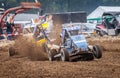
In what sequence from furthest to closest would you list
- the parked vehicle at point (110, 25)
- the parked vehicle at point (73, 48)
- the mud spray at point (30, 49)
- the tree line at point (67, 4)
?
the tree line at point (67, 4)
the parked vehicle at point (110, 25)
the mud spray at point (30, 49)
the parked vehicle at point (73, 48)

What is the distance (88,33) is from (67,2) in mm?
48376

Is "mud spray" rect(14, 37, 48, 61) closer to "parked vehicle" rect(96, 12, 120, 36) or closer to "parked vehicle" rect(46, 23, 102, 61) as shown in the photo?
"parked vehicle" rect(46, 23, 102, 61)

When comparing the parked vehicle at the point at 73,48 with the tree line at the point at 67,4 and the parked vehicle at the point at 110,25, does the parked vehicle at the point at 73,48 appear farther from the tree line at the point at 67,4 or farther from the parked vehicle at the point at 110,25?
the tree line at the point at 67,4

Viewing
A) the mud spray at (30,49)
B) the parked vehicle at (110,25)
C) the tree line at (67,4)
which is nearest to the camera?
the mud spray at (30,49)

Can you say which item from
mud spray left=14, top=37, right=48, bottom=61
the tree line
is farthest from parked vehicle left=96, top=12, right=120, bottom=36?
the tree line

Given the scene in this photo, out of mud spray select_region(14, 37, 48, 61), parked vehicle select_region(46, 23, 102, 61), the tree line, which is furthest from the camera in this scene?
the tree line

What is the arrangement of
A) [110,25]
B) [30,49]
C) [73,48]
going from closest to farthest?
1. [73,48]
2. [30,49]
3. [110,25]

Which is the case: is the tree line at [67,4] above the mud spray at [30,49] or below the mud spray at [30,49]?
below

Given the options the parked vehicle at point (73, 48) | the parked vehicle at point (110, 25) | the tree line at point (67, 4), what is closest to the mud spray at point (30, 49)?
the parked vehicle at point (73, 48)

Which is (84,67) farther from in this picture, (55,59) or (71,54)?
(55,59)

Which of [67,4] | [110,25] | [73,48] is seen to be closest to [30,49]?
[73,48]

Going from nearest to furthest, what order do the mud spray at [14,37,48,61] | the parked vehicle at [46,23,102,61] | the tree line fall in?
the parked vehicle at [46,23,102,61]
the mud spray at [14,37,48,61]
the tree line

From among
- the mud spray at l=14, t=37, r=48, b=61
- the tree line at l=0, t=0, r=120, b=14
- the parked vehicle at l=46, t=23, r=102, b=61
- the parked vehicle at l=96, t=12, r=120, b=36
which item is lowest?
the tree line at l=0, t=0, r=120, b=14

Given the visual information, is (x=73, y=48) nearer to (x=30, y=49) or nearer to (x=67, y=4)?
(x=30, y=49)
